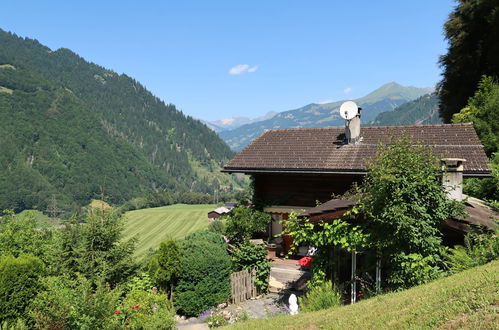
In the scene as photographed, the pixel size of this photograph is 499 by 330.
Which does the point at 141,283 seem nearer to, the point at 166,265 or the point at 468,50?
the point at 166,265

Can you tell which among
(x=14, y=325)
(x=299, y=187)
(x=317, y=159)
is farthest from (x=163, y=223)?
(x=14, y=325)

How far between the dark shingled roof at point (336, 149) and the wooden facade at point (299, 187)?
63 cm

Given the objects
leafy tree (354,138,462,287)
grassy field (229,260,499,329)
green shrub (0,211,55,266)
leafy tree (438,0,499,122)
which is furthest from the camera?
leafy tree (438,0,499,122)

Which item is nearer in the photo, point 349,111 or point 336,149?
point 336,149

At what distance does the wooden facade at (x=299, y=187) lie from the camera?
590 inches

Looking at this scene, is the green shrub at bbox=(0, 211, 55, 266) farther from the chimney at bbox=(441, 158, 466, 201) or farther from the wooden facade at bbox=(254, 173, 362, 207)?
the chimney at bbox=(441, 158, 466, 201)

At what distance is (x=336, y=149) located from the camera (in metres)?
15.7

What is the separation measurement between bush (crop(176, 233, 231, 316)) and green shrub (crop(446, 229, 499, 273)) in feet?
23.0

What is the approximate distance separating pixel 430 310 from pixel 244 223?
10529 millimetres

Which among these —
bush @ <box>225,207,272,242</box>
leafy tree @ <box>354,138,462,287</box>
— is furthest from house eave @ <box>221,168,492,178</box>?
leafy tree @ <box>354,138,462,287</box>

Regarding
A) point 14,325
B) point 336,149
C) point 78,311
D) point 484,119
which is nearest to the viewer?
point 78,311

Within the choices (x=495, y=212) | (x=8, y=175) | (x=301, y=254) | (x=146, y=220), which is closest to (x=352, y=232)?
(x=495, y=212)

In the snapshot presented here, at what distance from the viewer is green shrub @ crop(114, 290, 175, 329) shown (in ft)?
27.8

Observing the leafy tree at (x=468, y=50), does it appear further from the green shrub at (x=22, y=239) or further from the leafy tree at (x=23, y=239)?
the green shrub at (x=22, y=239)
